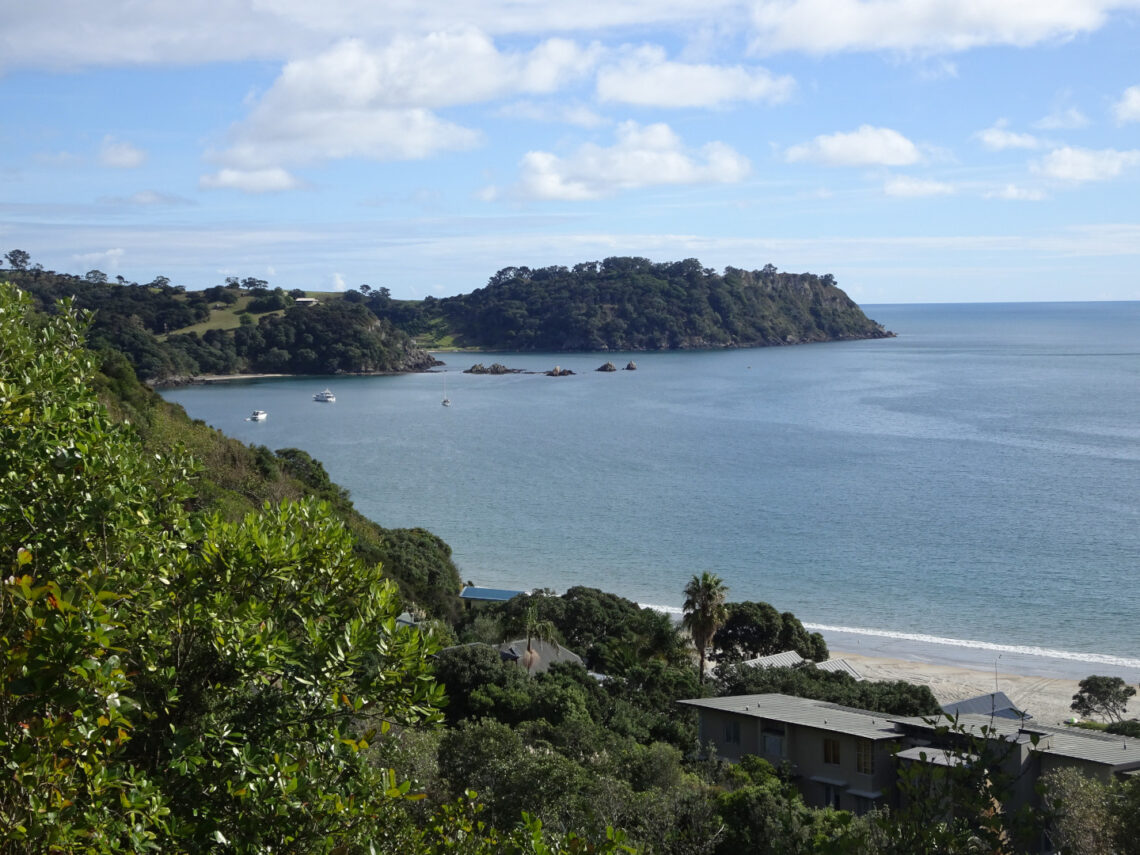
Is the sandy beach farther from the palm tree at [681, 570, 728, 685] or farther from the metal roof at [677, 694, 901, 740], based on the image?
the metal roof at [677, 694, 901, 740]

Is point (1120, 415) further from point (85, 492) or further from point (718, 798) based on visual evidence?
point (85, 492)

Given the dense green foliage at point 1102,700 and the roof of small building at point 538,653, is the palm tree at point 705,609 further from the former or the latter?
the dense green foliage at point 1102,700

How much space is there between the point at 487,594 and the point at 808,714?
19.6 metres

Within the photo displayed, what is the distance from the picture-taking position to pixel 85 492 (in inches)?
227

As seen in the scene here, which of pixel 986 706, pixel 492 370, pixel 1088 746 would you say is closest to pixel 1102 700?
pixel 986 706

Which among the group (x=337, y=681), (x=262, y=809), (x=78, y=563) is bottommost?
(x=262, y=809)

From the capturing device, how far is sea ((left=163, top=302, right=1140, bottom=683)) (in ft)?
129

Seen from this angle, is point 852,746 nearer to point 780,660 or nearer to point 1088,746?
point 1088,746

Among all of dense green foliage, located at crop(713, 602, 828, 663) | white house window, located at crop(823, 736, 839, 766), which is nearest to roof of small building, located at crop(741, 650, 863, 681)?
dense green foliage, located at crop(713, 602, 828, 663)

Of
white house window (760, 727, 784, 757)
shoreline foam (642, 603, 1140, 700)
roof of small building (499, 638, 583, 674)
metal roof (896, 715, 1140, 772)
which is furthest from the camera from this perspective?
shoreline foam (642, 603, 1140, 700)

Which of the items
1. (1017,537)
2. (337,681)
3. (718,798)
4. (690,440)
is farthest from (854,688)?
(690,440)

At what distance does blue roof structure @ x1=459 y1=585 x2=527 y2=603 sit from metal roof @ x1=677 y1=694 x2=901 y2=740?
1616cm

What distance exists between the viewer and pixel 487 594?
125 ft

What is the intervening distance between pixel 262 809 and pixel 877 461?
67.8 metres
